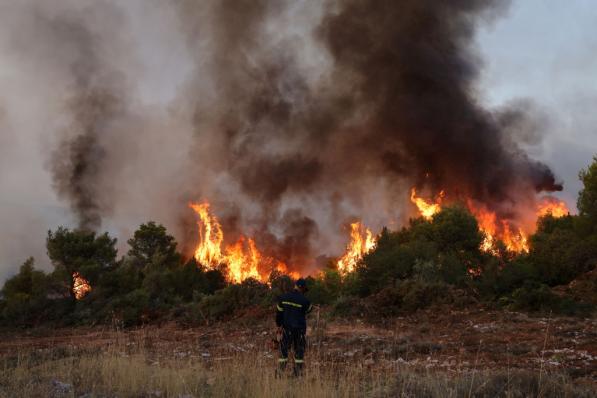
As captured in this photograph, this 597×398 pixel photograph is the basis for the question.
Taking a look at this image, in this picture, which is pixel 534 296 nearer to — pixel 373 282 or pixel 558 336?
pixel 558 336

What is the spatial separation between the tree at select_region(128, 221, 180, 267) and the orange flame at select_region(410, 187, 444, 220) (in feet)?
92.4

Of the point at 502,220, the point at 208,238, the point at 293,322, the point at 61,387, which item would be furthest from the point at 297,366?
the point at 502,220

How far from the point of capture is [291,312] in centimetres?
918

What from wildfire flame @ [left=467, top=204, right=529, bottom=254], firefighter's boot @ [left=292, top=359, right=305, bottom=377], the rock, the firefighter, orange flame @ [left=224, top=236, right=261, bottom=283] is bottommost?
the rock

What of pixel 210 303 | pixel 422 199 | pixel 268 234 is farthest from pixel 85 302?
pixel 422 199

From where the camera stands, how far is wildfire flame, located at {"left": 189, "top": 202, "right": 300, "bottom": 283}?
171 ft

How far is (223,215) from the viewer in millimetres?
60469

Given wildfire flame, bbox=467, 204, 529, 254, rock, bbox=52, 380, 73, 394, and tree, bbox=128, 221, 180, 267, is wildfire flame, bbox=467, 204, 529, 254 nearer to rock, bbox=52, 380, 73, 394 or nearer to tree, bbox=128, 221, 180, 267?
tree, bbox=128, 221, 180, 267

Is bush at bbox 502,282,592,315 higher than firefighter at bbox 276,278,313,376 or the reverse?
higher

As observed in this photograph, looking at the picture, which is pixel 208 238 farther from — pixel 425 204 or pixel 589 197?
pixel 589 197

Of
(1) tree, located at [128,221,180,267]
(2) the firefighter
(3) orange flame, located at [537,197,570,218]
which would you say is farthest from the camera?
(3) orange flame, located at [537,197,570,218]

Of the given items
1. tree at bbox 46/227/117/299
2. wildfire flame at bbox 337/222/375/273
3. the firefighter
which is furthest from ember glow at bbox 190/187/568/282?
the firefighter

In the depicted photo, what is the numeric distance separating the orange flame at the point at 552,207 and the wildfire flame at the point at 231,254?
30406mm

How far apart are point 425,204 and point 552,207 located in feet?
50.6
